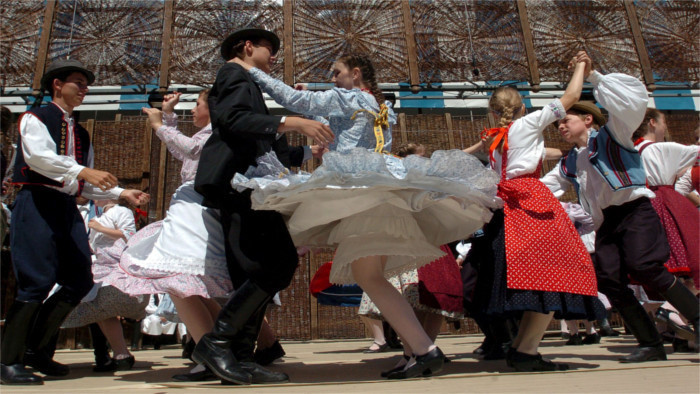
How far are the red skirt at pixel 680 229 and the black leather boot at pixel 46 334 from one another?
3.20 meters

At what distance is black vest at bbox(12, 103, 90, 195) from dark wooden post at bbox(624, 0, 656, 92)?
720 cm

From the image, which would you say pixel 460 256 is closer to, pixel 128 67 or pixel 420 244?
pixel 420 244

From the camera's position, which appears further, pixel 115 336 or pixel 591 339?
pixel 591 339

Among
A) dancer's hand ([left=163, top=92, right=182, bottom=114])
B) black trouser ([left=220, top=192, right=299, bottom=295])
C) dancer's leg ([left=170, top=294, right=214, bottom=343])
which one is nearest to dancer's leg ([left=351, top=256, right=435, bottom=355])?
black trouser ([left=220, top=192, right=299, bottom=295])

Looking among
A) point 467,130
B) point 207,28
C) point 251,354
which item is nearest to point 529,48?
point 467,130

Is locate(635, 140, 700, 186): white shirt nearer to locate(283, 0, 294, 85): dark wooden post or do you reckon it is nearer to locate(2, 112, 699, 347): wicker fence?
locate(2, 112, 699, 347): wicker fence

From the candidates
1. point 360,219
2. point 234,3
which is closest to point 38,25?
point 234,3

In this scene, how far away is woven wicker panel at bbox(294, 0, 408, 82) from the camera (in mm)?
7309

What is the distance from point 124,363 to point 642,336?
282 cm

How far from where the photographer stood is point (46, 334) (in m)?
2.79

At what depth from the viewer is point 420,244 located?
2.33 m

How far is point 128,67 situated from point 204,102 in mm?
4769

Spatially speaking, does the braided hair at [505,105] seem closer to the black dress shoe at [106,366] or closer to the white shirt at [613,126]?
the white shirt at [613,126]

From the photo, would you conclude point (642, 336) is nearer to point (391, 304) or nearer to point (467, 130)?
point (391, 304)
